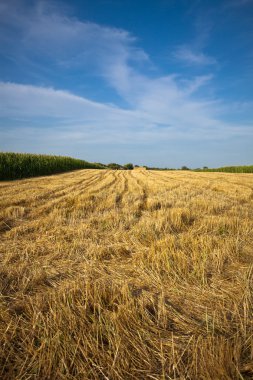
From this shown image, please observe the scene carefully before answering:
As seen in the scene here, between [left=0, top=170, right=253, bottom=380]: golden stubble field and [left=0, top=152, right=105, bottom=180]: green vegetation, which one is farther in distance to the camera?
[left=0, top=152, right=105, bottom=180]: green vegetation

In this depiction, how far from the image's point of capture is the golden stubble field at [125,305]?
1.37 meters

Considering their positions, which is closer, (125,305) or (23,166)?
(125,305)

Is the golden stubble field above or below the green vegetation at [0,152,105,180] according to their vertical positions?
below

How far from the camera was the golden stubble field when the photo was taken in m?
1.37

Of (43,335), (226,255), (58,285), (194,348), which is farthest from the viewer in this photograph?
(226,255)

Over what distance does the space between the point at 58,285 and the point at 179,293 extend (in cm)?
123

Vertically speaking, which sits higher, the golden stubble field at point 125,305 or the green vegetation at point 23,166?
the green vegetation at point 23,166

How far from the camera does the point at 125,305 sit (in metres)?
1.86

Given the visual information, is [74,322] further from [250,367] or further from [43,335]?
[250,367]

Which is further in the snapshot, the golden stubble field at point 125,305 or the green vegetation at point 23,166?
the green vegetation at point 23,166

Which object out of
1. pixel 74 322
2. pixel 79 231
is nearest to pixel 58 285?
pixel 74 322

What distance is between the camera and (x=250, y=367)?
1314 millimetres

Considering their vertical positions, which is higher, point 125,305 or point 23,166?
point 23,166

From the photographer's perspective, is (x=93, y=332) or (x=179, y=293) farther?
(x=179, y=293)
